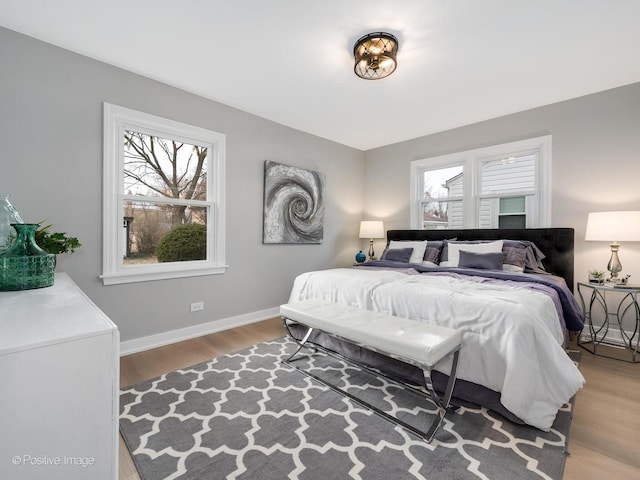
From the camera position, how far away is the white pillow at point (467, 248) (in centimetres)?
326

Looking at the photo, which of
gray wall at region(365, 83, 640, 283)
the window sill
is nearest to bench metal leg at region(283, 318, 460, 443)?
the window sill

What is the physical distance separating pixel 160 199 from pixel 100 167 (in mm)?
557

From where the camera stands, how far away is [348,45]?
231cm

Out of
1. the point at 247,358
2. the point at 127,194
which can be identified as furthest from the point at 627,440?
the point at 127,194

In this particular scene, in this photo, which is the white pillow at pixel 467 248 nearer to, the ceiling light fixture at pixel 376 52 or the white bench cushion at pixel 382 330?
the white bench cushion at pixel 382 330

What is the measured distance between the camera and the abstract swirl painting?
12.2ft

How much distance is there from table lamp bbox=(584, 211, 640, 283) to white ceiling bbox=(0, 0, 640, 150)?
132cm

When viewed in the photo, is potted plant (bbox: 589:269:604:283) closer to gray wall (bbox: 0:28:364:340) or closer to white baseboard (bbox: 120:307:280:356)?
gray wall (bbox: 0:28:364:340)

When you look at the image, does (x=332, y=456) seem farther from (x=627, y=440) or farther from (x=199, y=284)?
(x=199, y=284)

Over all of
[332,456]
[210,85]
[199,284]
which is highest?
[210,85]

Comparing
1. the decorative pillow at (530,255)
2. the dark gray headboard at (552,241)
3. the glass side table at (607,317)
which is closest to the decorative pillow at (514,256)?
the decorative pillow at (530,255)

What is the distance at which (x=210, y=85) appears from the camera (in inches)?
115

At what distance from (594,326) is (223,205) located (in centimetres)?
418

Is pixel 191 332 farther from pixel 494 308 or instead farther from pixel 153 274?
pixel 494 308
